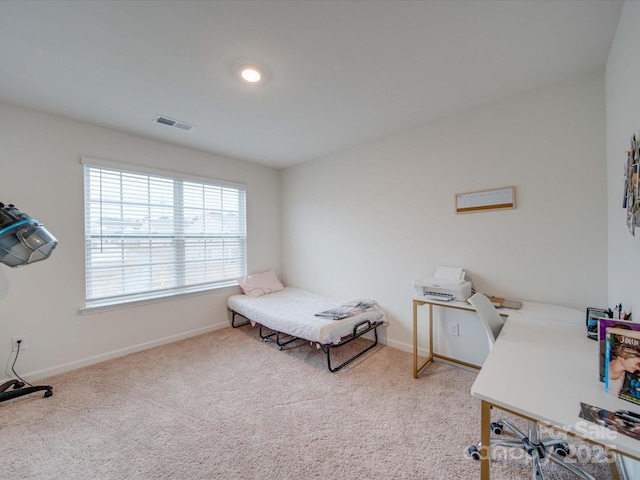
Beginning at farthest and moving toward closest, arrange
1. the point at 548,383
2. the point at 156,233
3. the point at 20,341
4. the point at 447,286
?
1. the point at 156,233
2. the point at 20,341
3. the point at 447,286
4. the point at 548,383

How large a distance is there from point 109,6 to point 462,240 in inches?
114

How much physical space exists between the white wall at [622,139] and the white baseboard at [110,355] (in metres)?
3.79

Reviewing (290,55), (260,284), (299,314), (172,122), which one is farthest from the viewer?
(260,284)

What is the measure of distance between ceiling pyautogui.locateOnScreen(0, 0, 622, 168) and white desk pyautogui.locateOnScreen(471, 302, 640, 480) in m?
1.76

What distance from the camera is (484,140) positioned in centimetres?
228

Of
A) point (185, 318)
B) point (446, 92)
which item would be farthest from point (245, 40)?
A: point (185, 318)

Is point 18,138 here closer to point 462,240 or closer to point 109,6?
point 109,6

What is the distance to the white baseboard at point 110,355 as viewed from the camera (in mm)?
2273

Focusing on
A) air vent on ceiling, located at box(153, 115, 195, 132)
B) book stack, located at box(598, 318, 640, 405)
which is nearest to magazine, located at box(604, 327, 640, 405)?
book stack, located at box(598, 318, 640, 405)

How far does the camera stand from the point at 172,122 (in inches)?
99.8

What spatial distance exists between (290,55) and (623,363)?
215 cm

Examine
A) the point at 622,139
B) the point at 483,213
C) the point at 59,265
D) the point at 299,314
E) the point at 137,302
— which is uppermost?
the point at 622,139

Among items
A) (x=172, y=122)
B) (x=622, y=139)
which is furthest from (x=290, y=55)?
(x=622, y=139)

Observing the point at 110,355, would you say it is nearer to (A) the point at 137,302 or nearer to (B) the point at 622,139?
(A) the point at 137,302
